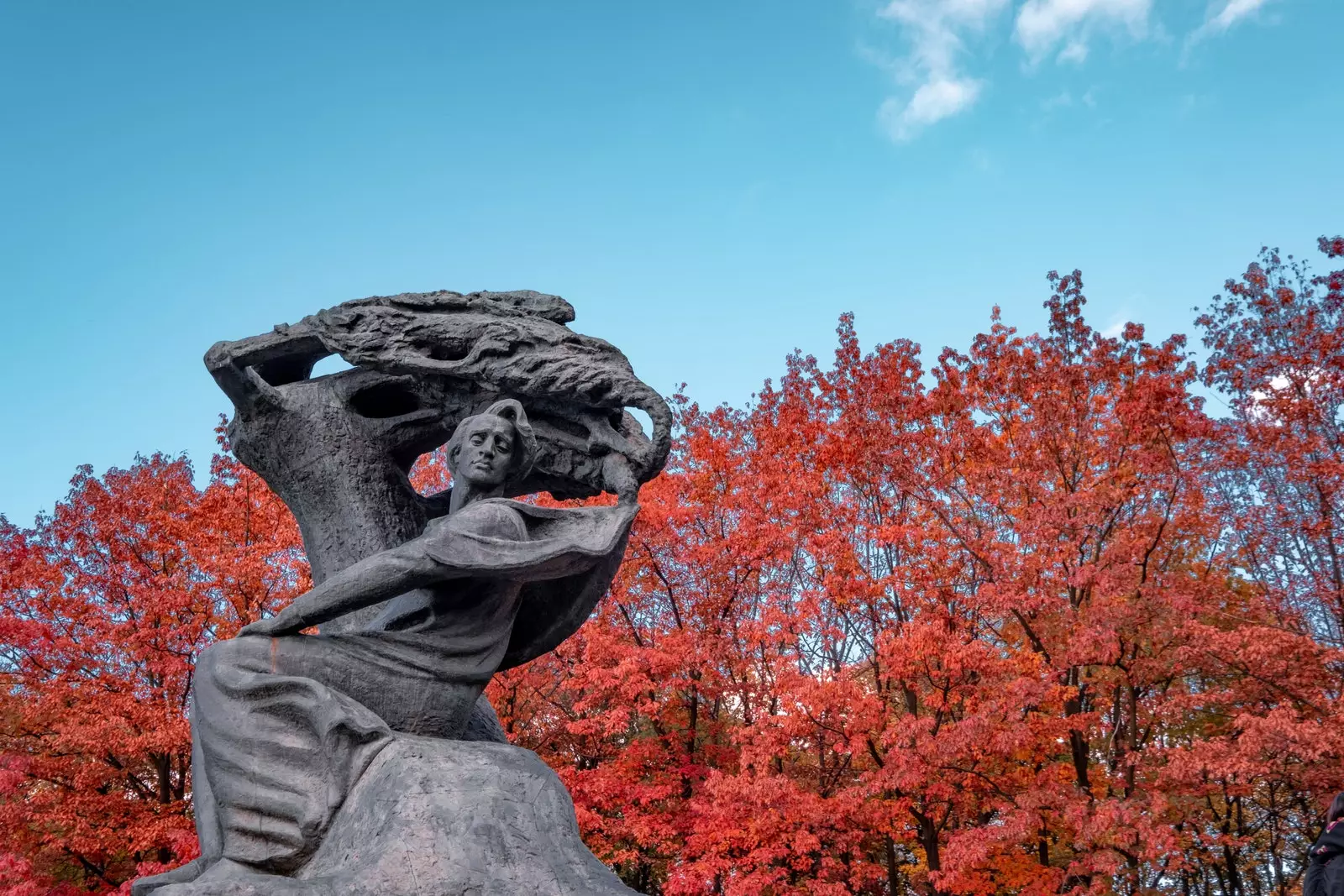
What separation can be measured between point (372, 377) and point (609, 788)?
31.8 ft

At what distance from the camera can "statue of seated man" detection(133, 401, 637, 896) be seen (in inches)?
127

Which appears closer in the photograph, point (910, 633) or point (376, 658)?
point (376, 658)

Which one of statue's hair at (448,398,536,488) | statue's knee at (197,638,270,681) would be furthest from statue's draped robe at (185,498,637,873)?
statue's hair at (448,398,536,488)

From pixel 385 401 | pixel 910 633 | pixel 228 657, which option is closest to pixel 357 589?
pixel 228 657

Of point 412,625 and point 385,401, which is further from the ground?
point 385,401

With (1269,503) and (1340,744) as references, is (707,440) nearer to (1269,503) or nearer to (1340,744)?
(1269,503)

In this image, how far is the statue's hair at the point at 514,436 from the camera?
4.06 m

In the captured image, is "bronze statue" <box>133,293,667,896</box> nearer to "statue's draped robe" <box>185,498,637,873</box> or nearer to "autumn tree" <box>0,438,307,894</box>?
"statue's draped robe" <box>185,498,637,873</box>

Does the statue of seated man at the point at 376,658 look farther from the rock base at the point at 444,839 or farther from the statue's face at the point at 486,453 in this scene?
the rock base at the point at 444,839

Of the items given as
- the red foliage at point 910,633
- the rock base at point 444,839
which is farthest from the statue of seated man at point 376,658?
the red foliage at point 910,633

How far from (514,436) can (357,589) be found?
94 cm

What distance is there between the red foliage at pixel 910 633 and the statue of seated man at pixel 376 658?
336 inches

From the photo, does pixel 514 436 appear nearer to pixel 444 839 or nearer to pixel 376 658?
pixel 376 658

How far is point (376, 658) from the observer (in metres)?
3.53
